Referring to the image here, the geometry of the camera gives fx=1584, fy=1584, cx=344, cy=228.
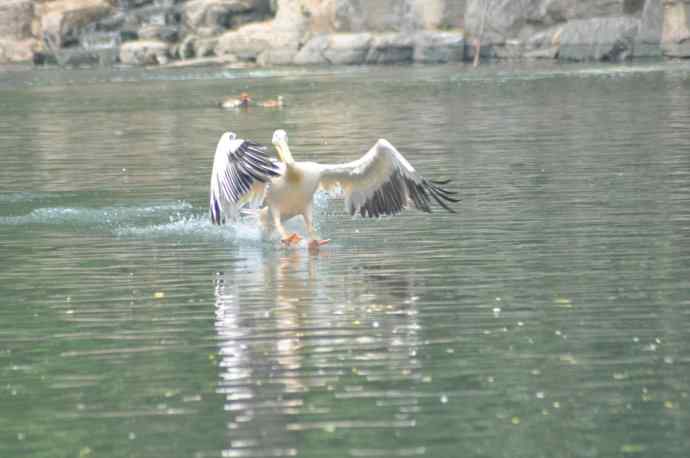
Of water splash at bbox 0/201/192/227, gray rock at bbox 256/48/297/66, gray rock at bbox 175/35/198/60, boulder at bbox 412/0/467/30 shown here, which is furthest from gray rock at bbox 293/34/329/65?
water splash at bbox 0/201/192/227

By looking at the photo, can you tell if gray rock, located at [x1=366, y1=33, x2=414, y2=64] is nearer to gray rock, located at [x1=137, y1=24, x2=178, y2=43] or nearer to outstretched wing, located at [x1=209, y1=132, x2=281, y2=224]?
gray rock, located at [x1=137, y1=24, x2=178, y2=43]

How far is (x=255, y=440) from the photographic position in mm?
8156

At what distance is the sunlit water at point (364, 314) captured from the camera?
8.38 meters

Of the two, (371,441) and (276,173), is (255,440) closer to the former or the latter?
(371,441)

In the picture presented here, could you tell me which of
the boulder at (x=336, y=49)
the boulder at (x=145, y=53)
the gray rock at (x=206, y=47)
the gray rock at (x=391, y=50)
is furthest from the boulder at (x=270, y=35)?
the gray rock at (x=391, y=50)

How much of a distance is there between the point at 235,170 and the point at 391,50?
53539 mm

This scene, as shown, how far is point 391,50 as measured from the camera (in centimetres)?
6762

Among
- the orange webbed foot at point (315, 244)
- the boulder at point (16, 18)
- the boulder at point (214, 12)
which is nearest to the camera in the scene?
the orange webbed foot at point (315, 244)

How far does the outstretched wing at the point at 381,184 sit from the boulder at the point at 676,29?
4015cm

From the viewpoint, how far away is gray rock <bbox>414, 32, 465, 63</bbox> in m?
65.4

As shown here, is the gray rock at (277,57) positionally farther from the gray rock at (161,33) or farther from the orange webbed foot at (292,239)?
the orange webbed foot at (292,239)

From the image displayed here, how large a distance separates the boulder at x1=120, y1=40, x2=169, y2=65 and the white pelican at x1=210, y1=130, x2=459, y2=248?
62.1 m

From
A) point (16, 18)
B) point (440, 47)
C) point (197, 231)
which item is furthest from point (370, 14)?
→ point (197, 231)

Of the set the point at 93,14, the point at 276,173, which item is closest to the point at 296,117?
the point at 276,173
